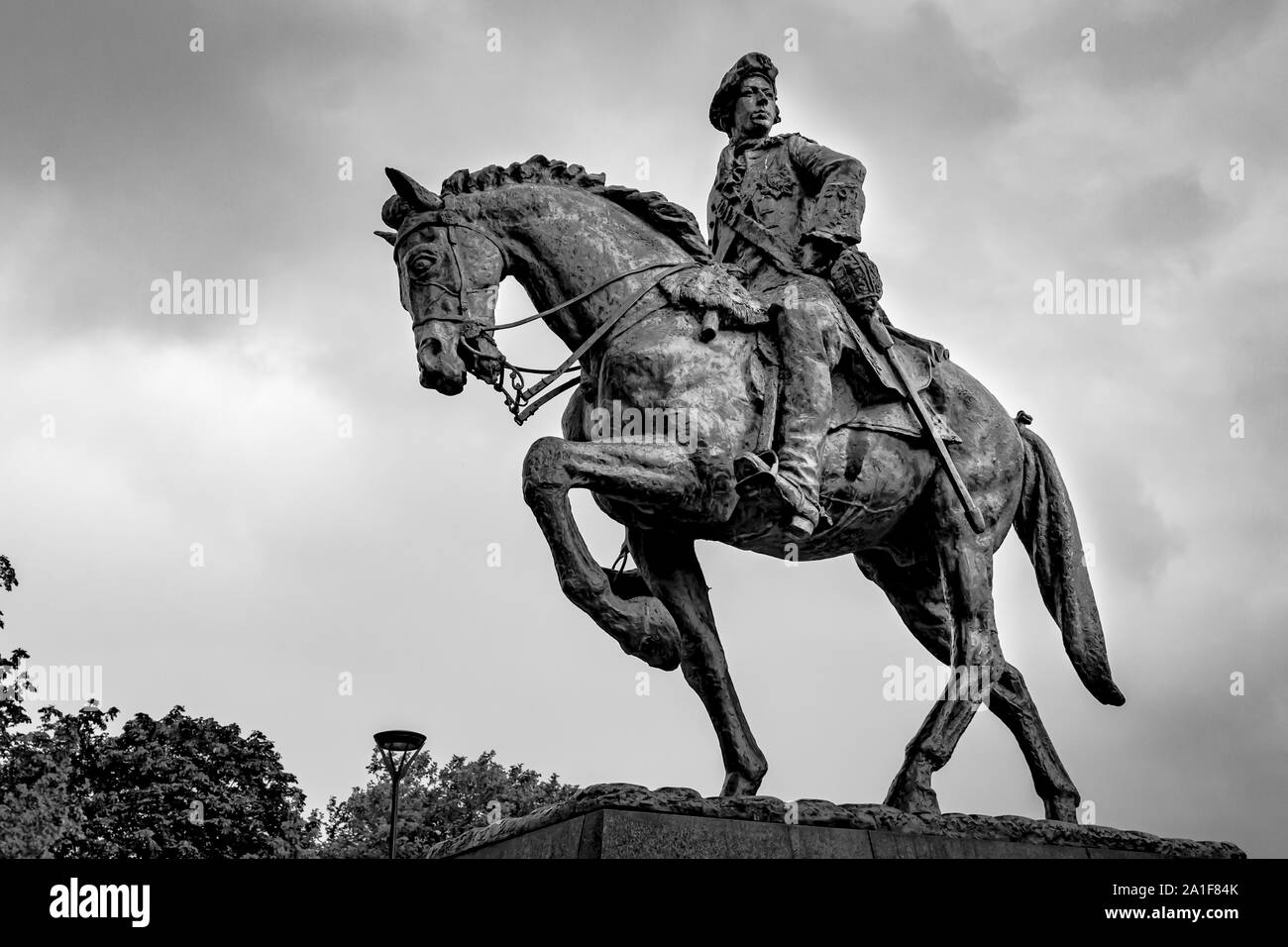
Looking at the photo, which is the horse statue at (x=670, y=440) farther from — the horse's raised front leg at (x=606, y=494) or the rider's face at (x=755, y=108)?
the rider's face at (x=755, y=108)

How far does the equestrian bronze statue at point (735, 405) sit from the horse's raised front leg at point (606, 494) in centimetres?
1

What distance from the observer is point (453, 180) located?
8.53 metres

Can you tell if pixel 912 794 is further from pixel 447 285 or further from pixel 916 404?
pixel 447 285

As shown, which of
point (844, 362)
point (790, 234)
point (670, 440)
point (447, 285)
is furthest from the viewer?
point (790, 234)

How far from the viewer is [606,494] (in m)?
7.71

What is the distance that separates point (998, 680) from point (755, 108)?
4028 mm

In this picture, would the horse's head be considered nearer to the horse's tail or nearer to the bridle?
the bridle

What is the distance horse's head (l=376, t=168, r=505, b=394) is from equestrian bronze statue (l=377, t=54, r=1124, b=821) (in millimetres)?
12

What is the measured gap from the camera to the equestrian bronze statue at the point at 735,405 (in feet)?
26.0

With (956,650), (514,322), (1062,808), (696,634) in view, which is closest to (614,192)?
(514,322)
